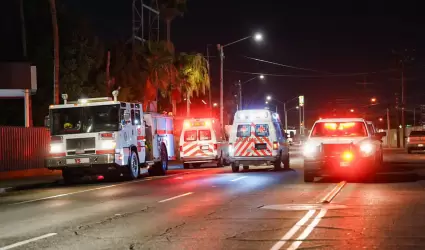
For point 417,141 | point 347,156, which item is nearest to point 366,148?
point 347,156

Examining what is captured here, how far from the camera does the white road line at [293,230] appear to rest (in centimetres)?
955

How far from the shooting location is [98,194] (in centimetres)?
1925

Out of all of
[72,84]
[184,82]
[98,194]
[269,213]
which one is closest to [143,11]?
[184,82]

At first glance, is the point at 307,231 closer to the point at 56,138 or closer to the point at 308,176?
the point at 308,176

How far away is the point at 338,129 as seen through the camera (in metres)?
22.8

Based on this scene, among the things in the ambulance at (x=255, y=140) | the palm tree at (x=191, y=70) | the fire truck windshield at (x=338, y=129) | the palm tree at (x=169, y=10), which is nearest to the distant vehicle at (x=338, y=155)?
the fire truck windshield at (x=338, y=129)

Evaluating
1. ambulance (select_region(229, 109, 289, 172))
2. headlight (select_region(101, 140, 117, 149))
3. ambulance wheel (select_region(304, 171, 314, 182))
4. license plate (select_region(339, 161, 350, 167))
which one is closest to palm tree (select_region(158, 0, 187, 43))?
ambulance (select_region(229, 109, 289, 172))

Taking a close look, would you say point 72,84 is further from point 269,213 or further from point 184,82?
point 269,213

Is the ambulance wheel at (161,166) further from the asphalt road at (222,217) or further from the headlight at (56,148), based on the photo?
the asphalt road at (222,217)

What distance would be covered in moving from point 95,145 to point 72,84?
13.6 m

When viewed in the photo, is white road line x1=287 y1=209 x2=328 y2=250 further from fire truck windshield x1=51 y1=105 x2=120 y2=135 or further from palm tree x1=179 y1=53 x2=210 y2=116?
palm tree x1=179 y1=53 x2=210 y2=116

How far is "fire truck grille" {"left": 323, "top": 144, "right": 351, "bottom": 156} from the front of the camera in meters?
20.7

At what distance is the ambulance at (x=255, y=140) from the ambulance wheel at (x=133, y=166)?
4269 millimetres

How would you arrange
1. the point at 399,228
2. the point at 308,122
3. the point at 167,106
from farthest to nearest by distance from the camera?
the point at 308,122 < the point at 167,106 < the point at 399,228
